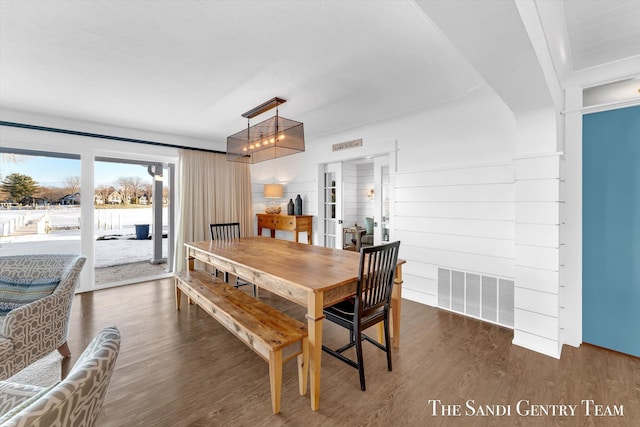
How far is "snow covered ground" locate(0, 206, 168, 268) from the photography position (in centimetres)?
376

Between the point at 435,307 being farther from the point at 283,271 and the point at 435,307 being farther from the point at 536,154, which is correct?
the point at 283,271

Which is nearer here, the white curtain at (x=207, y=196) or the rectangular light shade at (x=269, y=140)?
the rectangular light shade at (x=269, y=140)

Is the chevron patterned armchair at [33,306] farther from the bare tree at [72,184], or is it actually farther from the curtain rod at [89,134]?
the curtain rod at [89,134]

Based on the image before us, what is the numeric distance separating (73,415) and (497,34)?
2.19 meters

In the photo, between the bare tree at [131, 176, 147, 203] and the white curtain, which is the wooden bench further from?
the bare tree at [131, 176, 147, 203]

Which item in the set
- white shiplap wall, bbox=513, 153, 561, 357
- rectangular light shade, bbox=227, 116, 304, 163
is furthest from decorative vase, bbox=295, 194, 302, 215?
white shiplap wall, bbox=513, 153, 561, 357

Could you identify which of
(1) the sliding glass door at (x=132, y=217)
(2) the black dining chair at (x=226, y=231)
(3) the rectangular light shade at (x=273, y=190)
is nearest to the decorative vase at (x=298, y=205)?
(3) the rectangular light shade at (x=273, y=190)

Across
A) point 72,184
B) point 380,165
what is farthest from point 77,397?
point 72,184

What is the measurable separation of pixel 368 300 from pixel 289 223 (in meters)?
3.34

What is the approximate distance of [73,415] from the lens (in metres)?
0.74

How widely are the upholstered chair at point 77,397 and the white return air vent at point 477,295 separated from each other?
130 inches

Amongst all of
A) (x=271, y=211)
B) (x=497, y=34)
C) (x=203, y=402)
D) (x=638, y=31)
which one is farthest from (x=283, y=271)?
(x=271, y=211)

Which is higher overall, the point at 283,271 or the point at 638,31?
the point at 638,31

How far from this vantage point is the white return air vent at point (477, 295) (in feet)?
9.57
